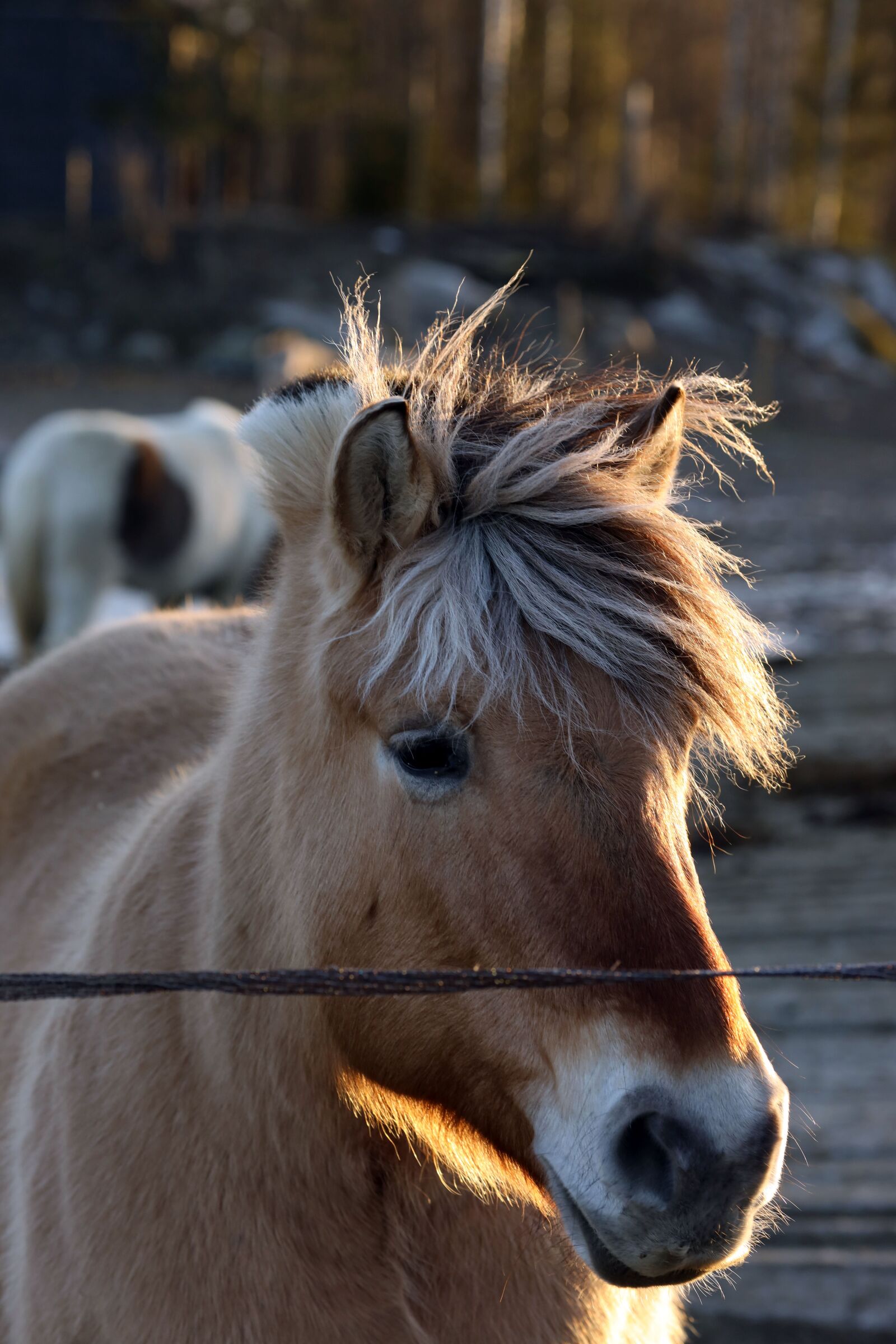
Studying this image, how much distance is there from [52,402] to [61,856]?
13.3 metres

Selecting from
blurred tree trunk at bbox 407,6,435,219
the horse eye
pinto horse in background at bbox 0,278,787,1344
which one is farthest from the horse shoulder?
blurred tree trunk at bbox 407,6,435,219

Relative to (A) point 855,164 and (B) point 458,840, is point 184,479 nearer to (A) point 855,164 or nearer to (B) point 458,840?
(B) point 458,840

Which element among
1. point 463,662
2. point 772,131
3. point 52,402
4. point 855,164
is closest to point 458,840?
point 463,662

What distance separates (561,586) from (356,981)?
1.95 feet

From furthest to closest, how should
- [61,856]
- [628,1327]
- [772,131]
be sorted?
[772,131] < [61,856] < [628,1327]

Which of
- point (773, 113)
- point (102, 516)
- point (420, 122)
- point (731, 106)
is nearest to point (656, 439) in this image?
point (102, 516)

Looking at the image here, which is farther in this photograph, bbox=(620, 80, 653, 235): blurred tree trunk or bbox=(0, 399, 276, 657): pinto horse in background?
bbox=(620, 80, 653, 235): blurred tree trunk

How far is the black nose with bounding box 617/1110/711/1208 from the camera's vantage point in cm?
132

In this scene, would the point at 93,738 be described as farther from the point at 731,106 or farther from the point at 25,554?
the point at 731,106

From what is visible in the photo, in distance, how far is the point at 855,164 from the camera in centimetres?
3534

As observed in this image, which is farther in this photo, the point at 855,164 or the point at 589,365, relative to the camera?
the point at 855,164

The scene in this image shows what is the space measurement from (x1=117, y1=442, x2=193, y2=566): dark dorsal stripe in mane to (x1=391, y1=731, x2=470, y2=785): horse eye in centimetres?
634

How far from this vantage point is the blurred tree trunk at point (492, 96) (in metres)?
24.6

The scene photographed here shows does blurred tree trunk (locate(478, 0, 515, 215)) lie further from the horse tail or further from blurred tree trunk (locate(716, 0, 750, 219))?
the horse tail
